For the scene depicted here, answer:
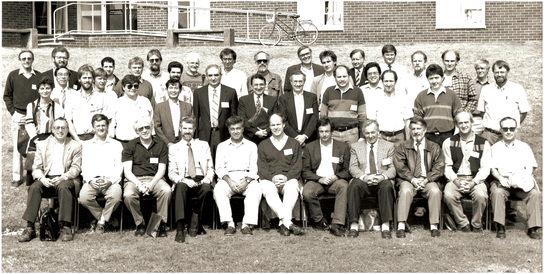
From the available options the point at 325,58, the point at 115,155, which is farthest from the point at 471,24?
the point at 115,155

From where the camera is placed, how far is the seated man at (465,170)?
8641mm

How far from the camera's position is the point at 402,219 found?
855 centimetres

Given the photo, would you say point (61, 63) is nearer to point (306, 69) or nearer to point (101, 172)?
Result: point (101, 172)

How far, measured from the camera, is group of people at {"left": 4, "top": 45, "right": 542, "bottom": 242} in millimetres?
8672

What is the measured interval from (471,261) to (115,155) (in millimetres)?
4386

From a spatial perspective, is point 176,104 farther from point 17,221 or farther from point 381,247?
point 381,247

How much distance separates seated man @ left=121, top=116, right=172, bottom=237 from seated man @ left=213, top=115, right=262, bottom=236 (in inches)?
26.0

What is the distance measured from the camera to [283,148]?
29.8 feet

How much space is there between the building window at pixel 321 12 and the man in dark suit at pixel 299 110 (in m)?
8.87

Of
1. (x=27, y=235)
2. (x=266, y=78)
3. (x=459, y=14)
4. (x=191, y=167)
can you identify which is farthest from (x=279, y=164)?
(x=459, y=14)

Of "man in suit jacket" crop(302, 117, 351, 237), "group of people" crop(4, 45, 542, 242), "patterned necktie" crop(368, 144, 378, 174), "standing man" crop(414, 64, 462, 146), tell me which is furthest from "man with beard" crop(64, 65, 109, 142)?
"standing man" crop(414, 64, 462, 146)

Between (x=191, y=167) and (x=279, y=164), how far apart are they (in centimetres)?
110

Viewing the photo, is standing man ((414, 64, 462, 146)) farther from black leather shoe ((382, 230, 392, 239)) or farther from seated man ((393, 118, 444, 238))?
black leather shoe ((382, 230, 392, 239))

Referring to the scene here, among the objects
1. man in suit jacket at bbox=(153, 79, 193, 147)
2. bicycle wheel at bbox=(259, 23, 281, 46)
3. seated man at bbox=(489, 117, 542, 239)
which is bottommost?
seated man at bbox=(489, 117, 542, 239)
